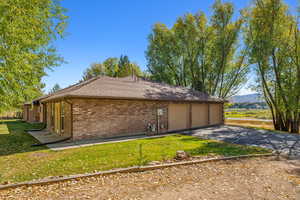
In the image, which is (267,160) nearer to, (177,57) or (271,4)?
(271,4)

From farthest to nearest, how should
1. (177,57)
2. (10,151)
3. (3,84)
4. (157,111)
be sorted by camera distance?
1. (177,57)
2. (157,111)
3. (10,151)
4. (3,84)

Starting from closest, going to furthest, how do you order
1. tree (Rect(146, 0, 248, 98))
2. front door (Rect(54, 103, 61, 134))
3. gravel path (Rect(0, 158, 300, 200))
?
gravel path (Rect(0, 158, 300, 200))
front door (Rect(54, 103, 61, 134))
tree (Rect(146, 0, 248, 98))

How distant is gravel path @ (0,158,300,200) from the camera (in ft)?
11.5

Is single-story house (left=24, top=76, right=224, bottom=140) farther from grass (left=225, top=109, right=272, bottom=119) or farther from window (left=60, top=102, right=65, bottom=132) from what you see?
grass (left=225, top=109, right=272, bottom=119)

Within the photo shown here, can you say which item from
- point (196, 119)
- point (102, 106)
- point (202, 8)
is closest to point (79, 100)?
point (102, 106)

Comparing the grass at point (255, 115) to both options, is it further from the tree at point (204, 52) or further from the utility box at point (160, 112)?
the utility box at point (160, 112)

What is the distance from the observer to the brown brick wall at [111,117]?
29.2 ft

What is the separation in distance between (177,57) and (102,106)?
675 inches

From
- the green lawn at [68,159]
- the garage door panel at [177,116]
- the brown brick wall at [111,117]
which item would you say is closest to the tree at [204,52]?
the garage door panel at [177,116]

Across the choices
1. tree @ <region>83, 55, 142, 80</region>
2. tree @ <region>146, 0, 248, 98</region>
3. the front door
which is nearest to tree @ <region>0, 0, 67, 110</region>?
the front door

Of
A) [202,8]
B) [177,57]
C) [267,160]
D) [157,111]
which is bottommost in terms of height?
[267,160]

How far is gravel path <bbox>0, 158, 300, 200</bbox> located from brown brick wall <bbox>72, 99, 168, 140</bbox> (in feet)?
17.0

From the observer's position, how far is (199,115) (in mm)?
14750

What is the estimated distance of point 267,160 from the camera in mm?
5910
